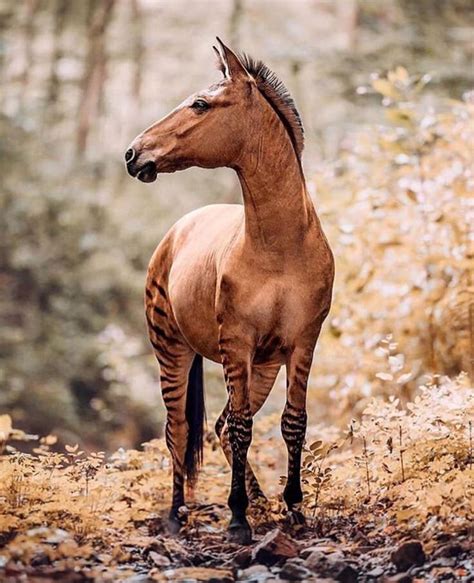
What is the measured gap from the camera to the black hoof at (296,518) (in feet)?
11.9

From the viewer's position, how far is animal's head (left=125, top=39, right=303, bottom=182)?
3367mm

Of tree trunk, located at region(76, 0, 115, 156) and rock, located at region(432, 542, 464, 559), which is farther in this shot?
tree trunk, located at region(76, 0, 115, 156)

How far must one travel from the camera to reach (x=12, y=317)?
10391 millimetres

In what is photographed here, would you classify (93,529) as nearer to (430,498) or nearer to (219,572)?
(219,572)

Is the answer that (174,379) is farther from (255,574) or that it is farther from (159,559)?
(255,574)

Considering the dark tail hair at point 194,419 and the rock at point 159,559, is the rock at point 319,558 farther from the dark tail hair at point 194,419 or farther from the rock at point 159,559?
the dark tail hair at point 194,419

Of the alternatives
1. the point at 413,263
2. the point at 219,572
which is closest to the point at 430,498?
the point at 219,572

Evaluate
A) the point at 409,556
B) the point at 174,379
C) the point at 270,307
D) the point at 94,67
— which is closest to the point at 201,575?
the point at 409,556

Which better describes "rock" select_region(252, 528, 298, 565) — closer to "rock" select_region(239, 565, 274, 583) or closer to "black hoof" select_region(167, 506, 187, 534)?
"rock" select_region(239, 565, 274, 583)

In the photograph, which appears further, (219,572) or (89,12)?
(89,12)

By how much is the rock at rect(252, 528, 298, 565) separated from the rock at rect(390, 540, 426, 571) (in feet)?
1.19

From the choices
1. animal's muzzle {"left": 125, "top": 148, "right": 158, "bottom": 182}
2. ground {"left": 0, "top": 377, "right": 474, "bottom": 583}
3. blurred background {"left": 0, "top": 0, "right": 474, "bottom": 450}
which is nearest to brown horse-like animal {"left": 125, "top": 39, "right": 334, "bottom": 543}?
animal's muzzle {"left": 125, "top": 148, "right": 158, "bottom": 182}

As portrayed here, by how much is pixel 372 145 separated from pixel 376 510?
305 centimetres

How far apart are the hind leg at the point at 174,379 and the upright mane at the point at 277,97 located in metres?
1.03
